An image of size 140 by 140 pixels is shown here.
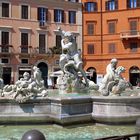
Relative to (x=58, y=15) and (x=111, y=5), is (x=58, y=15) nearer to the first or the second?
(x=58, y=15)

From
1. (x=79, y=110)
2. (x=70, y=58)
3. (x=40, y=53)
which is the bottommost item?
(x=79, y=110)

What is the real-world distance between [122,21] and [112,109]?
2885 cm

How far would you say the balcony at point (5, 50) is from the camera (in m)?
32.4

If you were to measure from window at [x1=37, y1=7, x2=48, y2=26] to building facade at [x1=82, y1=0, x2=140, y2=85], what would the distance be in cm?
440

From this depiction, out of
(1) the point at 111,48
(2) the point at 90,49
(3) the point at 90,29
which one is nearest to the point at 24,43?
(2) the point at 90,49

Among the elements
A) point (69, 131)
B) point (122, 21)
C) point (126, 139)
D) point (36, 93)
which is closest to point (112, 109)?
point (69, 131)

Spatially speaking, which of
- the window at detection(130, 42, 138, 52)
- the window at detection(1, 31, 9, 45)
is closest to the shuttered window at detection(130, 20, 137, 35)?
the window at detection(130, 42, 138, 52)

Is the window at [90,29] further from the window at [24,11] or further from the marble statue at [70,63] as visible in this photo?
the marble statue at [70,63]

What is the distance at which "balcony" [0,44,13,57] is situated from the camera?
1275 inches

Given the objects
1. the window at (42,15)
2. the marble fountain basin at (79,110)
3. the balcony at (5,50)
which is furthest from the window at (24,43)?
the marble fountain basin at (79,110)

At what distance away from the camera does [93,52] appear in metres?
37.0

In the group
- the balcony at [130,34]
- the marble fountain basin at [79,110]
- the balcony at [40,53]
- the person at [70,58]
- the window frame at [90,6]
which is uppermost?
the window frame at [90,6]

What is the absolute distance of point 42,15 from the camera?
34938 millimetres

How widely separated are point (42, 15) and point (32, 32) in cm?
204
